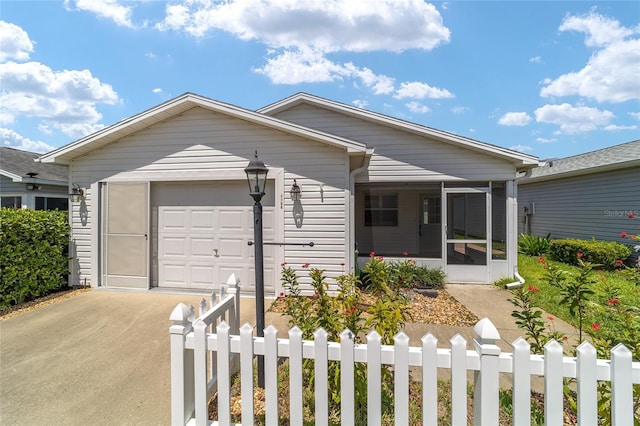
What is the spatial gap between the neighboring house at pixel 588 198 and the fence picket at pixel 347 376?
7949 millimetres

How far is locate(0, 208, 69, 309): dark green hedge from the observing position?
498 cm

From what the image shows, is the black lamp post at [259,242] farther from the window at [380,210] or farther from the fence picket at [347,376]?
the window at [380,210]

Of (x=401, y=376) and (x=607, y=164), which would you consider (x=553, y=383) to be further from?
(x=607, y=164)

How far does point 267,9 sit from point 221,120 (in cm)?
256

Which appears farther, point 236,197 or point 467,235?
point 467,235

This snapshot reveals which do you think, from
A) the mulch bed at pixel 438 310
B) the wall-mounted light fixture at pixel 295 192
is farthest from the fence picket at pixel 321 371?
the wall-mounted light fixture at pixel 295 192

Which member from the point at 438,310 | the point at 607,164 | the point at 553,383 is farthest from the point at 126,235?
the point at 607,164

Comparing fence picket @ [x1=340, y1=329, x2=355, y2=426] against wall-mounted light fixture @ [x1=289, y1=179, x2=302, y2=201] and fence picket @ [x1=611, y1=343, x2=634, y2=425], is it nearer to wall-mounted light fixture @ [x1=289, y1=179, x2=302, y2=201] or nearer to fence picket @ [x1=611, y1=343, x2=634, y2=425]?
fence picket @ [x1=611, y1=343, x2=634, y2=425]

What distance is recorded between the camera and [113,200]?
6.09 metres

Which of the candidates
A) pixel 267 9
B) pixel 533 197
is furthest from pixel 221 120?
pixel 533 197

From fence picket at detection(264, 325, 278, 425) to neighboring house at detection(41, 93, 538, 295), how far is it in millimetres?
3803

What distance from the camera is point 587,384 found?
1514 mm

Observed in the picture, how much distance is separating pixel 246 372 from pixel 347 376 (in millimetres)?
678

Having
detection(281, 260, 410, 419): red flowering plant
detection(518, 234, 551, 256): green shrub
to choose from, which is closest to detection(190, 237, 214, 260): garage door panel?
detection(281, 260, 410, 419): red flowering plant
